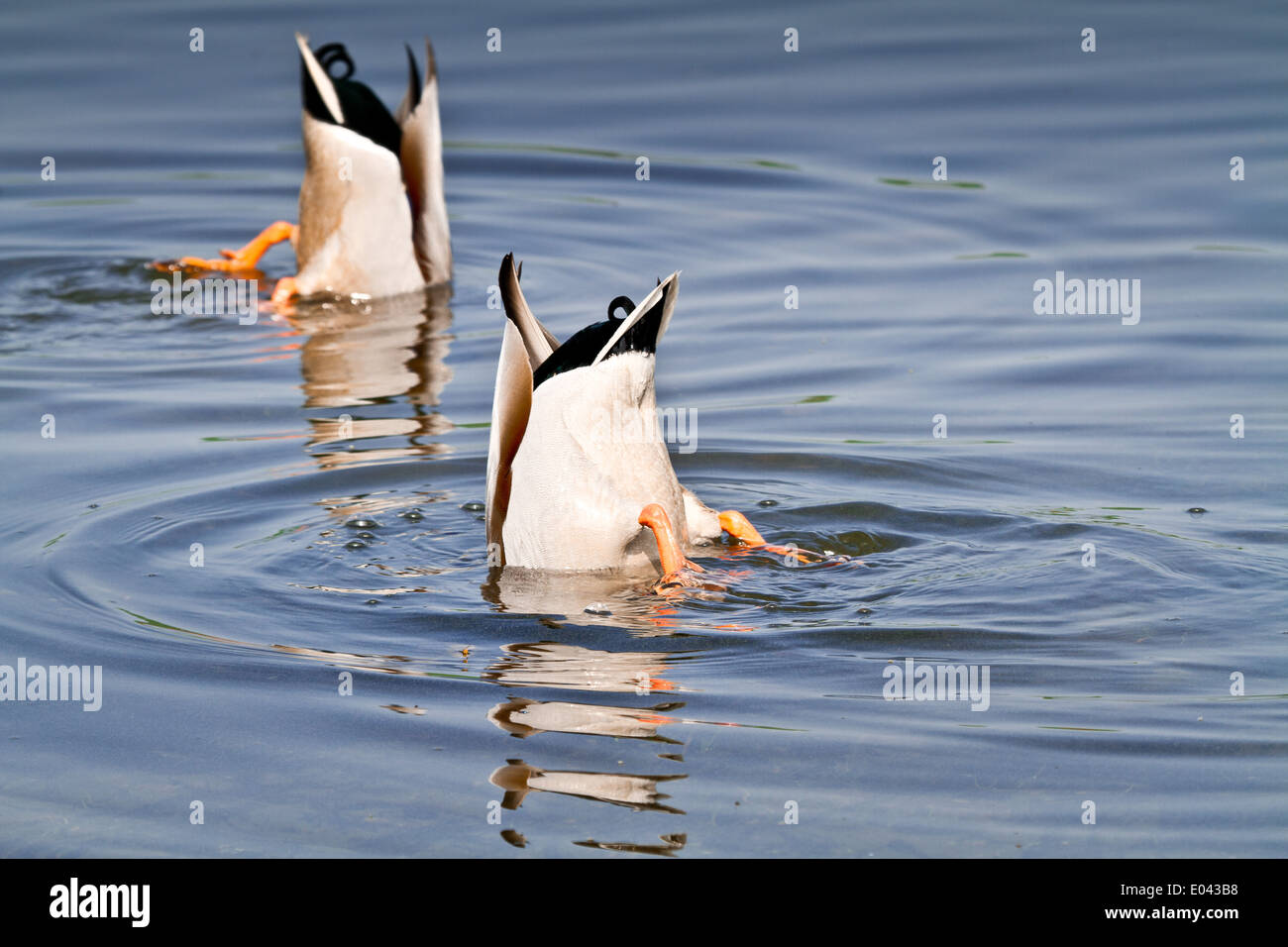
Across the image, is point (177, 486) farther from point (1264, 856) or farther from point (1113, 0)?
point (1113, 0)

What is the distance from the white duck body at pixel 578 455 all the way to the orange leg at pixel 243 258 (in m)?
5.44

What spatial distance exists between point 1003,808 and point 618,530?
2.02 m

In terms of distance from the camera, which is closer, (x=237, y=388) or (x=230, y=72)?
(x=237, y=388)

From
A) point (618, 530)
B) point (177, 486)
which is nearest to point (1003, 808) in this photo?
point (618, 530)

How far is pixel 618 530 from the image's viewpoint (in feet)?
19.6

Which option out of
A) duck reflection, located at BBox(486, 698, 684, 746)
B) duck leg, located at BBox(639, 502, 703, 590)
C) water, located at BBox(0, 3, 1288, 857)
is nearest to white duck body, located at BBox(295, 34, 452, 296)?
water, located at BBox(0, 3, 1288, 857)

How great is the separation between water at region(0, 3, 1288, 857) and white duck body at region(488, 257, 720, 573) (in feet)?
0.67

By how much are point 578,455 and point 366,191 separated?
545 centimetres

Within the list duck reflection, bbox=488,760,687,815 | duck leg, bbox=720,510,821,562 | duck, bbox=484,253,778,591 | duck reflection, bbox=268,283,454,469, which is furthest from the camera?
duck reflection, bbox=268,283,454,469

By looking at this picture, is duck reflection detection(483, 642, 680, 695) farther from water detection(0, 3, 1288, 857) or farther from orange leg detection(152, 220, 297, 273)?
orange leg detection(152, 220, 297, 273)

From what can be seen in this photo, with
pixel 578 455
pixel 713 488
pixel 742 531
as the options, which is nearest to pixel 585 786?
pixel 578 455

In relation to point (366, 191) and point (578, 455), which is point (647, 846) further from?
point (366, 191)

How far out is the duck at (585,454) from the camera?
227 inches

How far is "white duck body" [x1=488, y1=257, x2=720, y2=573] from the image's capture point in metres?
5.77
